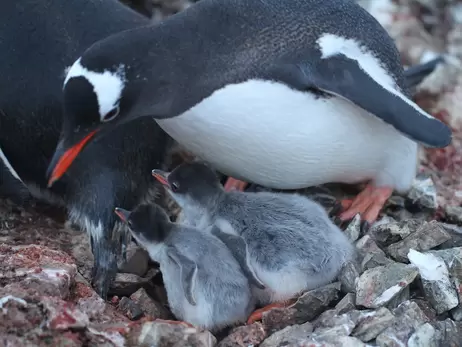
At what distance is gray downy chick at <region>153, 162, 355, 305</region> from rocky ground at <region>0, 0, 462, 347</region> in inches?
2.1

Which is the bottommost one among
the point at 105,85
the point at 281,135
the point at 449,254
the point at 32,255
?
the point at 32,255

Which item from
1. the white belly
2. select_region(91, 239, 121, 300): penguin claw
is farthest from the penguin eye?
select_region(91, 239, 121, 300): penguin claw

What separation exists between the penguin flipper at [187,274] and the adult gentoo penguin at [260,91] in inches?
13.3

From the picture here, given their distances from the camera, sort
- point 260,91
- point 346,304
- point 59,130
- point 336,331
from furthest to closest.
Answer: point 59,130 → point 260,91 → point 346,304 → point 336,331

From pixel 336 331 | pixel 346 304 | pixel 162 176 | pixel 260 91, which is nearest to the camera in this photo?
pixel 336 331

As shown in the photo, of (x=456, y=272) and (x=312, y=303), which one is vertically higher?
(x=456, y=272)

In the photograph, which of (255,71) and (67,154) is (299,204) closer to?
(255,71)

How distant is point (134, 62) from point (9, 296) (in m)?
0.59

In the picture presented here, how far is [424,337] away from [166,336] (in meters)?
0.56

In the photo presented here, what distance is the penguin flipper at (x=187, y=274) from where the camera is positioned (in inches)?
74.3

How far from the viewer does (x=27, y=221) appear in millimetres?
2408

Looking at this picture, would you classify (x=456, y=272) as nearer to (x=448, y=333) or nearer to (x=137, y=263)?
(x=448, y=333)

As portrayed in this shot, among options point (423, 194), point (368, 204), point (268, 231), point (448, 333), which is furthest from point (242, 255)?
point (423, 194)

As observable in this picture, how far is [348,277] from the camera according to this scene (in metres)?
1.98
